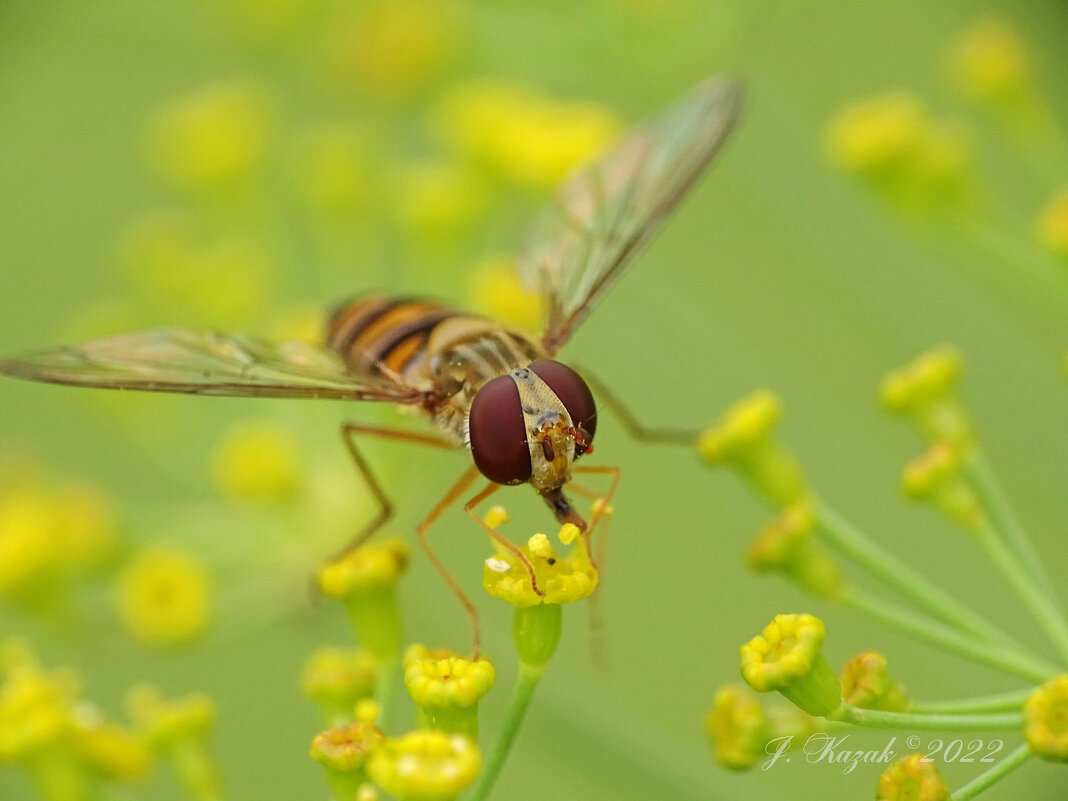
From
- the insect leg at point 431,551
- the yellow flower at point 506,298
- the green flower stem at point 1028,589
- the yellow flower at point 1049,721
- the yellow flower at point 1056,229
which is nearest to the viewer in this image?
the yellow flower at point 1049,721

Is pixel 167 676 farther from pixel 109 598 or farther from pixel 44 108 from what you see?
pixel 44 108

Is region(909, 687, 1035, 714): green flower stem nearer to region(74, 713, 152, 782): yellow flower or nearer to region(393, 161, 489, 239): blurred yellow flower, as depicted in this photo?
region(74, 713, 152, 782): yellow flower

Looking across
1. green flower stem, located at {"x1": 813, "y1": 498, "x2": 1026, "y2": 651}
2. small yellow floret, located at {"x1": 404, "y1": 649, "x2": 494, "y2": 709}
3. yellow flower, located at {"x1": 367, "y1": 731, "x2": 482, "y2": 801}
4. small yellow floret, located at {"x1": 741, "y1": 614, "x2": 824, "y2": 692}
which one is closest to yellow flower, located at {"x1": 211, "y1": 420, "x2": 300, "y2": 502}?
small yellow floret, located at {"x1": 404, "y1": 649, "x2": 494, "y2": 709}

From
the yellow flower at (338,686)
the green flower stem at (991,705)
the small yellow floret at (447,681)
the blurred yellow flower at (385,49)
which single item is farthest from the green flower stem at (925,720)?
the blurred yellow flower at (385,49)

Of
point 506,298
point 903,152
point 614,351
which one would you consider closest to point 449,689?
point 506,298

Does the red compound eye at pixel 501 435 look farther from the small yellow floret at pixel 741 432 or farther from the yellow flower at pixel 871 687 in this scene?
the yellow flower at pixel 871 687

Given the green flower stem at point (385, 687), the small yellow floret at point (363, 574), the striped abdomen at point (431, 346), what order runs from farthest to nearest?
the striped abdomen at point (431, 346)
the small yellow floret at point (363, 574)
the green flower stem at point (385, 687)
